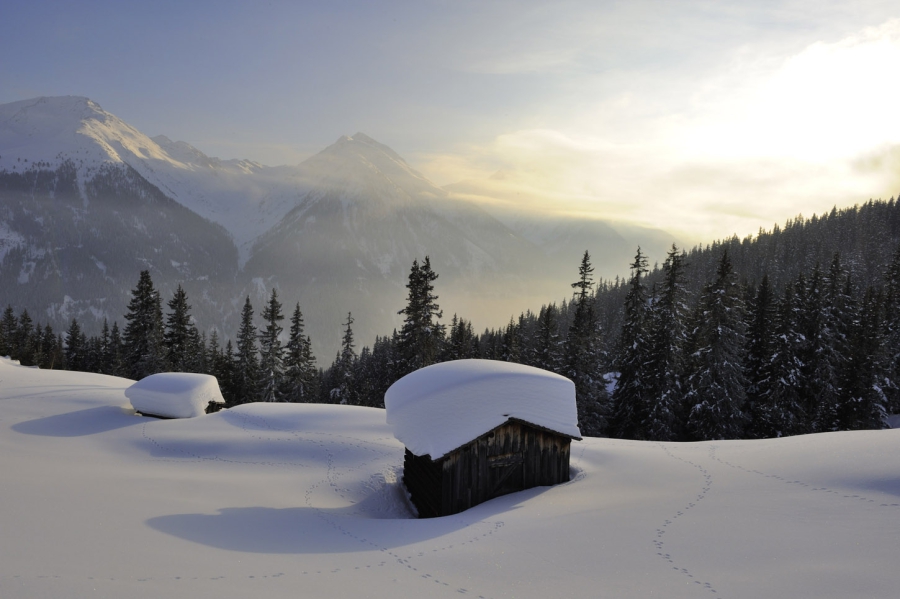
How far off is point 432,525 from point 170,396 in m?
16.7

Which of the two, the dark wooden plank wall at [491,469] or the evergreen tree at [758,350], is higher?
the evergreen tree at [758,350]

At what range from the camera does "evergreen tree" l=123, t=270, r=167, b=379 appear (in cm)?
4612

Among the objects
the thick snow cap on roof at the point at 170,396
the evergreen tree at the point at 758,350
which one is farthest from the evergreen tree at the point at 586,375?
the thick snow cap on roof at the point at 170,396

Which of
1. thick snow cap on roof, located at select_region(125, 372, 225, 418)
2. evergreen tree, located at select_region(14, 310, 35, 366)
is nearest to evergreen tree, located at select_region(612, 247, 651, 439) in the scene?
thick snow cap on roof, located at select_region(125, 372, 225, 418)

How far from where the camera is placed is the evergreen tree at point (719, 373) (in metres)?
33.2

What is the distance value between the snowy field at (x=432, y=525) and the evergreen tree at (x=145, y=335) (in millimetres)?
28511

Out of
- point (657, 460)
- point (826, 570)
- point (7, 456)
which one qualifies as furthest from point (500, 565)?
point (7, 456)

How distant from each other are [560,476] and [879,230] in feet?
561

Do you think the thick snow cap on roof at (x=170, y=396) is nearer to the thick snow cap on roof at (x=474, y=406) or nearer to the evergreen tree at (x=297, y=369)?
the thick snow cap on roof at (x=474, y=406)

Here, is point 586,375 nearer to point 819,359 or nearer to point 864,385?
point 819,359

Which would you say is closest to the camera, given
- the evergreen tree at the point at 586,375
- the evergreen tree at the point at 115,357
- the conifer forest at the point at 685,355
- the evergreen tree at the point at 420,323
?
the conifer forest at the point at 685,355

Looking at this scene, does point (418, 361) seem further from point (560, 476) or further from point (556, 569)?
point (556, 569)

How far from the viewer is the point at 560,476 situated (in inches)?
624

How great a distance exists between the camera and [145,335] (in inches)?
1857
